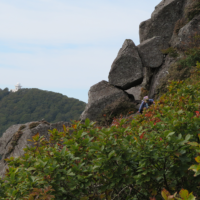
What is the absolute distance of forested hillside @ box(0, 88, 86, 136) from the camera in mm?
67125

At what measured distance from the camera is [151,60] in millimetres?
15844

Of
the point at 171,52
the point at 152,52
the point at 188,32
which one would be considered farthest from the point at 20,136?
the point at 188,32

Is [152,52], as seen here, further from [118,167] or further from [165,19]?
[118,167]

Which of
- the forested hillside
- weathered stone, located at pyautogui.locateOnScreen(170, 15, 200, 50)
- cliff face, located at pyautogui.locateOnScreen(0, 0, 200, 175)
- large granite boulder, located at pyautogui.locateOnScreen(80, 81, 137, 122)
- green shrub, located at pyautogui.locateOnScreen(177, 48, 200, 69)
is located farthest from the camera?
the forested hillside

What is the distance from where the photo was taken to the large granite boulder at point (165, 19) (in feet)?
53.9

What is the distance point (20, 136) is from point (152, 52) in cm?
1023

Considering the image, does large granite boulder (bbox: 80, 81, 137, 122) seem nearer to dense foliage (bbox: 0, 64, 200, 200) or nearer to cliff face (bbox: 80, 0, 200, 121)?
cliff face (bbox: 80, 0, 200, 121)

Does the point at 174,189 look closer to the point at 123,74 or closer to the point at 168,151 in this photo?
the point at 168,151

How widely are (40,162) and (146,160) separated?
104 cm

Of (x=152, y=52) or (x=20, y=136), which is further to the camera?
(x=152, y=52)

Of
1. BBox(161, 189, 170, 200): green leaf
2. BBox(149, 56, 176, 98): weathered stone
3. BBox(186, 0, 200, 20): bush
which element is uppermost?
BBox(186, 0, 200, 20): bush

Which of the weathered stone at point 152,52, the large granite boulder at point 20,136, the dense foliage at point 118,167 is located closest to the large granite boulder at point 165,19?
the weathered stone at point 152,52

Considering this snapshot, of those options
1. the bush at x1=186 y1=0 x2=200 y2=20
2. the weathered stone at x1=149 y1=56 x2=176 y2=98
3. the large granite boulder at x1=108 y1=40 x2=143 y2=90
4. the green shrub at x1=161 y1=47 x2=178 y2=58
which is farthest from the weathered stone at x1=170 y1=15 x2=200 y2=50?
the large granite boulder at x1=108 y1=40 x2=143 y2=90

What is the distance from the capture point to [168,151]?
219 cm
